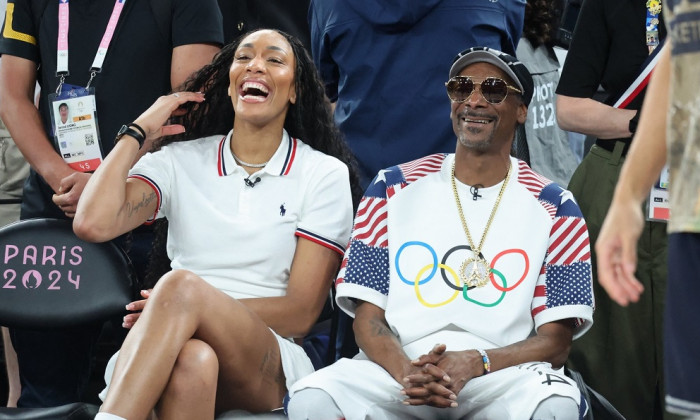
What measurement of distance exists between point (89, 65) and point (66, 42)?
125mm

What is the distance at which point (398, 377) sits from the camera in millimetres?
3211

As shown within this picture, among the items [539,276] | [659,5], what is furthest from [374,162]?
[659,5]

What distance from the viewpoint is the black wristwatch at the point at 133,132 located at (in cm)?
373

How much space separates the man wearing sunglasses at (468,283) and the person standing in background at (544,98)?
0.80 metres

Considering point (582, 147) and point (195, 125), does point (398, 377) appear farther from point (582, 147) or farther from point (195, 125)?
point (582, 147)

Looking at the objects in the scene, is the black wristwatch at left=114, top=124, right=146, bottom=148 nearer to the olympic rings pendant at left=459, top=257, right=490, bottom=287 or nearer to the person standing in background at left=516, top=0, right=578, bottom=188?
the olympic rings pendant at left=459, top=257, right=490, bottom=287

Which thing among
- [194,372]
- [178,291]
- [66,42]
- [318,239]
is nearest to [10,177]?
[66,42]

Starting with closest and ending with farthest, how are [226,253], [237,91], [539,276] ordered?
[539,276] < [226,253] < [237,91]

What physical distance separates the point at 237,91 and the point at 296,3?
1.26 metres

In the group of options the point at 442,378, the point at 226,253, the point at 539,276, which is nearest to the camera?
the point at 442,378

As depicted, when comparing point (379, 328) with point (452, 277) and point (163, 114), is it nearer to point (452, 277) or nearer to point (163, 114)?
point (452, 277)

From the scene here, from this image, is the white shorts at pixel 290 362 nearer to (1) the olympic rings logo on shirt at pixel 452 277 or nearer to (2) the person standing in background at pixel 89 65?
(1) the olympic rings logo on shirt at pixel 452 277

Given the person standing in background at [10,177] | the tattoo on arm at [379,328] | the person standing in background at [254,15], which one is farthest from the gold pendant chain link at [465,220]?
the person standing in background at [10,177]

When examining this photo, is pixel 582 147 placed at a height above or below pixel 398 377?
above
